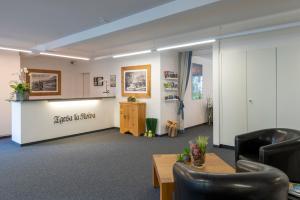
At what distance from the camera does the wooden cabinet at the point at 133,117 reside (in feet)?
23.0

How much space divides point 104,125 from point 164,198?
19.2ft

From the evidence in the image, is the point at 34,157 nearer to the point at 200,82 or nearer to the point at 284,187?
the point at 284,187

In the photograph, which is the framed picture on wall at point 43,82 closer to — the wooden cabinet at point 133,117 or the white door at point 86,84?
the white door at point 86,84

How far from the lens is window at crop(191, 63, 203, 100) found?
843cm

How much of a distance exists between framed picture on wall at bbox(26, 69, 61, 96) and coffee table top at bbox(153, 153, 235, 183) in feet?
22.9

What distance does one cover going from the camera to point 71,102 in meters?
6.89

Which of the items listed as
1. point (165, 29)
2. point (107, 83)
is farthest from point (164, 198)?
point (107, 83)

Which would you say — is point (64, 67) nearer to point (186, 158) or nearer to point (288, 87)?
point (186, 158)

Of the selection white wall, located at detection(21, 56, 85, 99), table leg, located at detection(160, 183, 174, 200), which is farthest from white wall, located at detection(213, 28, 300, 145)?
white wall, located at detection(21, 56, 85, 99)

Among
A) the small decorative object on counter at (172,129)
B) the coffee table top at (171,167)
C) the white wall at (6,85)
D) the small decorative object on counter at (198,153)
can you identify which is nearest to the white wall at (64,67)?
the white wall at (6,85)

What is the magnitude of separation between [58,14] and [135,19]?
4.70 feet

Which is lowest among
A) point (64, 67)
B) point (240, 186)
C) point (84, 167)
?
point (84, 167)

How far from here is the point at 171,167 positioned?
9.47 ft

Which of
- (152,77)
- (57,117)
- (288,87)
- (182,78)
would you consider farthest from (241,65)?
(57,117)
